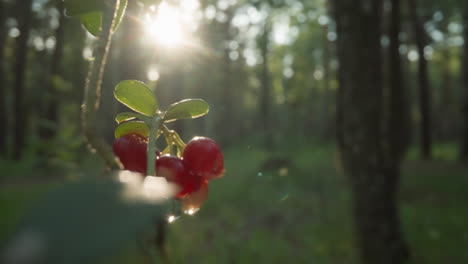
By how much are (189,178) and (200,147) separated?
54mm

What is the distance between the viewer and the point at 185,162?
69 centimetres

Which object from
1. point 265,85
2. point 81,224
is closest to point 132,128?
point 81,224

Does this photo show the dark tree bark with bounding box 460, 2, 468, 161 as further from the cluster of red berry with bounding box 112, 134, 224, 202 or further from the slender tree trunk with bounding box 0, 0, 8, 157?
the slender tree trunk with bounding box 0, 0, 8, 157

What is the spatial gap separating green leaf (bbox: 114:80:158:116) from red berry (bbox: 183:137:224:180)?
0.10 meters

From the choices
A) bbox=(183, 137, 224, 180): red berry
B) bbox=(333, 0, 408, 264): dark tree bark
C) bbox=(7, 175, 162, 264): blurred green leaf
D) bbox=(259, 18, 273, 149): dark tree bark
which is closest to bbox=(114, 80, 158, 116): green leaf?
bbox=(183, 137, 224, 180): red berry

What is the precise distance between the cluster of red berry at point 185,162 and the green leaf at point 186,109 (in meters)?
0.07

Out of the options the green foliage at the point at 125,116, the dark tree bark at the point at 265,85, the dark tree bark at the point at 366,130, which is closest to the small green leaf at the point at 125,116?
the green foliage at the point at 125,116

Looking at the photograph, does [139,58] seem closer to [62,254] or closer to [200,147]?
[200,147]

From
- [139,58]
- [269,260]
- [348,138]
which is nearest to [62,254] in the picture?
[139,58]

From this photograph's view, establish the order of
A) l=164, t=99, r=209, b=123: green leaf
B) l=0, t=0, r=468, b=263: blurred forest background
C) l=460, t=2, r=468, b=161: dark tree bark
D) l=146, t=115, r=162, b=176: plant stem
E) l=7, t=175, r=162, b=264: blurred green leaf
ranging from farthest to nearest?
1. l=460, t=2, r=468, b=161: dark tree bark
2. l=0, t=0, r=468, b=263: blurred forest background
3. l=164, t=99, r=209, b=123: green leaf
4. l=146, t=115, r=162, b=176: plant stem
5. l=7, t=175, r=162, b=264: blurred green leaf

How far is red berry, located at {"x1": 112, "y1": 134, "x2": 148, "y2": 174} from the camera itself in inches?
25.2

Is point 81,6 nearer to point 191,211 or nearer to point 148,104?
point 148,104

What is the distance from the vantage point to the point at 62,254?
14 cm

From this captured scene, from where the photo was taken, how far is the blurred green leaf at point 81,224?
0.47ft
